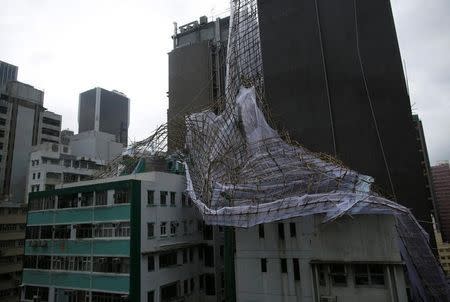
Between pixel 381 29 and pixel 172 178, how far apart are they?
72.1ft

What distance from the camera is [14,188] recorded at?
59219mm

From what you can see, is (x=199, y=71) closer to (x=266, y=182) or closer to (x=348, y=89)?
(x=348, y=89)

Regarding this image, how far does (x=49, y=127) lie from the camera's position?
6675cm

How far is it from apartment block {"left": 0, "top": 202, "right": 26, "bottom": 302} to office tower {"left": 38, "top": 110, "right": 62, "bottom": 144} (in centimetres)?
2243

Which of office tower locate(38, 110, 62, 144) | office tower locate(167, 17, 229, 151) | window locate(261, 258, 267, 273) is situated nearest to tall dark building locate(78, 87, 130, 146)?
office tower locate(38, 110, 62, 144)

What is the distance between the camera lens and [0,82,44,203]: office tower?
192 feet

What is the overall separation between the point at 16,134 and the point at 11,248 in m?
24.3

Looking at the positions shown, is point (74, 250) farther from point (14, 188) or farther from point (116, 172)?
point (14, 188)

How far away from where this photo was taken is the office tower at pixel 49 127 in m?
65.5

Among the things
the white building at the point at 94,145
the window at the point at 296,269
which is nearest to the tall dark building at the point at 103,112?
the white building at the point at 94,145

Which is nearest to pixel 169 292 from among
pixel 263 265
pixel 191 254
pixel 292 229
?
pixel 191 254

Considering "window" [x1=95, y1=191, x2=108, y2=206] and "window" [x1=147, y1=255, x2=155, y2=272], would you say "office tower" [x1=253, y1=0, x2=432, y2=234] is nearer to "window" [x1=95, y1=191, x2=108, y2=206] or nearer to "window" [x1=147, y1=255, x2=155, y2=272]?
"window" [x1=147, y1=255, x2=155, y2=272]

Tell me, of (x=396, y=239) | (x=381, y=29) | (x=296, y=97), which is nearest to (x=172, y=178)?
(x=296, y=97)

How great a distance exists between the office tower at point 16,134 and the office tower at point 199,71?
3017 centimetres
